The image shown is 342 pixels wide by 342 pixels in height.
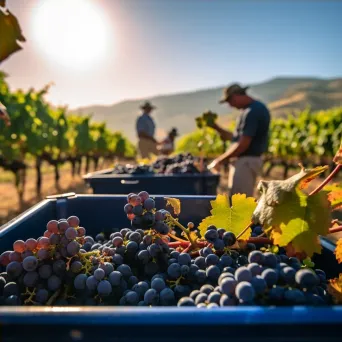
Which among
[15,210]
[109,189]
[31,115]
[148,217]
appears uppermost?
[31,115]

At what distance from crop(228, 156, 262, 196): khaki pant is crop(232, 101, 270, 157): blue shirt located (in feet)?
0.29

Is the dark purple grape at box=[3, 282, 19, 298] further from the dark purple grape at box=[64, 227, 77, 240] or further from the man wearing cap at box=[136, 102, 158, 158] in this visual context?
the man wearing cap at box=[136, 102, 158, 158]

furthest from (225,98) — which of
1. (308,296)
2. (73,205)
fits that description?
(308,296)

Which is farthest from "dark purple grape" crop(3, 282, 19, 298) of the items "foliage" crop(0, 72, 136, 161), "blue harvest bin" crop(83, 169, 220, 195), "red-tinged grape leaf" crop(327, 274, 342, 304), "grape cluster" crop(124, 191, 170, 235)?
"foliage" crop(0, 72, 136, 161)

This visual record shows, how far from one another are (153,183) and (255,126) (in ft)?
5.00

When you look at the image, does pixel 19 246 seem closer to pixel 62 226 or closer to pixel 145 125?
pixel 62 226

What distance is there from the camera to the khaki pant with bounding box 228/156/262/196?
442cm

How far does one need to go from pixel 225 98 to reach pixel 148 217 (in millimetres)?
3583

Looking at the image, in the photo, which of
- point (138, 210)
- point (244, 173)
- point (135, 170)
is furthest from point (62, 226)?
point (244, 173)

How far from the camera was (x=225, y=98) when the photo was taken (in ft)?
14.7

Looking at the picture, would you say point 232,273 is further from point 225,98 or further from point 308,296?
point 225,98

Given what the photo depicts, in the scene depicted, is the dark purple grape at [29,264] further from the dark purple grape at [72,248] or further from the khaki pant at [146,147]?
the khaki pant at [146,147]

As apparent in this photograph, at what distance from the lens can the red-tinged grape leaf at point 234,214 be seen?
1.13 metres

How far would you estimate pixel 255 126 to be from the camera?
402 centimetres
